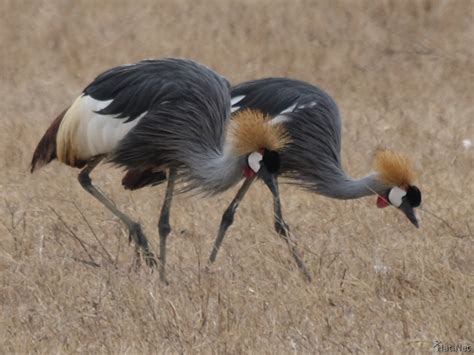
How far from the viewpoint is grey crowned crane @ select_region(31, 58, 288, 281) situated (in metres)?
5.45

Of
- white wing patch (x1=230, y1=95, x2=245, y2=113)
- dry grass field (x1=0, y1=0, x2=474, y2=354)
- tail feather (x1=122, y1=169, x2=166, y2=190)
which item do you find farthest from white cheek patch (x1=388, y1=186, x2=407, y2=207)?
tail feather (x1=122, y1=169, x2=166, y2=190)

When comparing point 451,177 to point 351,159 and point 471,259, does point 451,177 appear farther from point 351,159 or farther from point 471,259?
point 471,259

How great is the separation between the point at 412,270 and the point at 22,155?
128 inches

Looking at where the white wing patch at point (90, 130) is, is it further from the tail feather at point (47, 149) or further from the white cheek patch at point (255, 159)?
the white cheek patch at point (255, 159)

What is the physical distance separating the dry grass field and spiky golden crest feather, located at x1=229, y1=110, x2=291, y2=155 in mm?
405

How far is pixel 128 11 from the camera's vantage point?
12109 millimetres

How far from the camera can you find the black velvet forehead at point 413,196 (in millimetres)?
5492

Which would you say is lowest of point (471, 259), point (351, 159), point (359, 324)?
point (351, 159)

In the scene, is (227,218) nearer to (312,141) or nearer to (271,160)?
(271,160)

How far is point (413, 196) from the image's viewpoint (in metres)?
5.50

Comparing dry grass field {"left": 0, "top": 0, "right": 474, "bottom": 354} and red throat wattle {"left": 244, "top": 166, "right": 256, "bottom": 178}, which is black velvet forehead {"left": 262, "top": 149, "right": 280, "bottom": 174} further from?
dry grass field {"left": 0, "top": 0, "right": 474, "bottom": 354}

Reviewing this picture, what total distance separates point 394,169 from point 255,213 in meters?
1.00

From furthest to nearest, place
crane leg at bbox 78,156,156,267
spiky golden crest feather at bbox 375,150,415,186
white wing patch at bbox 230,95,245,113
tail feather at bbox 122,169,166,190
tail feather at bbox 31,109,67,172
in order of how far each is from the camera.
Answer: white wing patch at bbox 230,95,245,113 → tail feather at bbox 122,169,166,190 → tail feather at bbox 31,109,67,172 → spiky golden crest feather at bbox 375,150,415,186 → crane leg at bbox 78,156,156,267

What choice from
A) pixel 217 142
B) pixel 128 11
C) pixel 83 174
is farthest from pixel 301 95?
pixel 128 11
